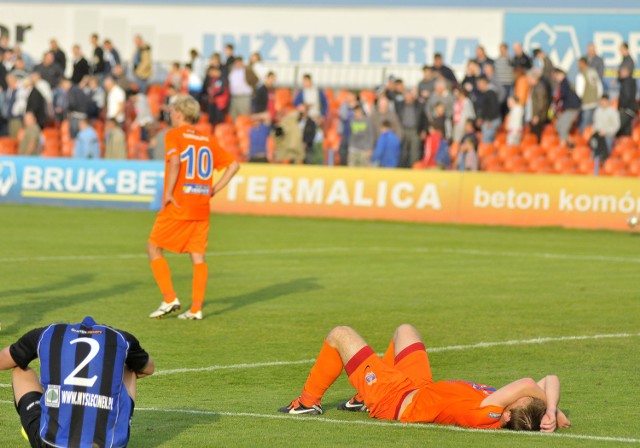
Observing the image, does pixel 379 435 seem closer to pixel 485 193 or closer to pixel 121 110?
pixel 485 193

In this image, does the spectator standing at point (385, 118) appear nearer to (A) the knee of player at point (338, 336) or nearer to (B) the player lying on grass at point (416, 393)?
(B) the player lying on grass at point (416, 393)

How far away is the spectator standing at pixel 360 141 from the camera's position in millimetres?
29828

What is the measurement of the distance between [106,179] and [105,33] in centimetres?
1455

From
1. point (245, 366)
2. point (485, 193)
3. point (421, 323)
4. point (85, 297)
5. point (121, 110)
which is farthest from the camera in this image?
point (121, 110)

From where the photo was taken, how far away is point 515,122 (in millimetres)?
30125

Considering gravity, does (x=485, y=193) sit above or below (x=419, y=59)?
below

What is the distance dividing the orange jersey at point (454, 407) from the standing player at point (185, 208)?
17.9 feet

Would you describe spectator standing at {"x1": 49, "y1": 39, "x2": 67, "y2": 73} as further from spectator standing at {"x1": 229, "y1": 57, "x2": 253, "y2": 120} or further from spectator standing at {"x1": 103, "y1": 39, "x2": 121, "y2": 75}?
spectator standing at {"x1": 229, "y1": 57, "x2": 253, "y2": 120}

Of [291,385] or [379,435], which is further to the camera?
[291,385]

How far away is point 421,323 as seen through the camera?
1376 centimetres

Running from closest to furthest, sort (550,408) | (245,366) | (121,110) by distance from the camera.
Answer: (550,408) < (245,366) < (121,110)

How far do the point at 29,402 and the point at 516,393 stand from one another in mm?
2954

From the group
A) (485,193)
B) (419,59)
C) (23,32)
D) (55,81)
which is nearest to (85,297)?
(485,193)

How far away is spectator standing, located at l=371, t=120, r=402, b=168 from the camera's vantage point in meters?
29.3
